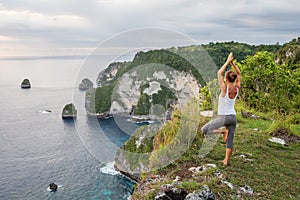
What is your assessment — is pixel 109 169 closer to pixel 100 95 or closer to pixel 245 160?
pixel 100 95

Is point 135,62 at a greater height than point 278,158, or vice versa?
point 135,62

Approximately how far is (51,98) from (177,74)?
247 feet

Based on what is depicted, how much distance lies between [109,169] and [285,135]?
26.8 m

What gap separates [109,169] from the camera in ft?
105

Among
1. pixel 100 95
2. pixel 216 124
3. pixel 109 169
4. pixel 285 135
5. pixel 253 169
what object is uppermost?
pixel 100 95

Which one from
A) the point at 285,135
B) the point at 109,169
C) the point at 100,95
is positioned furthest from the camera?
the point at 109,169

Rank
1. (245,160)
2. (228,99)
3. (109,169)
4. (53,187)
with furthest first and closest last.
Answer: (109,169)
(53,187)
(245,160)
(228,99)

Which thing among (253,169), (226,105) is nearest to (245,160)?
(253,169)

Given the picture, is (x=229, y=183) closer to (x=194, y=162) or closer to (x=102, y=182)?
(x=194, y=162)

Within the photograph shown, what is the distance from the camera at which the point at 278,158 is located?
5672mm

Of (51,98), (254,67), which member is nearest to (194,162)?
(254,67)

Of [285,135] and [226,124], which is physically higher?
[226,124]

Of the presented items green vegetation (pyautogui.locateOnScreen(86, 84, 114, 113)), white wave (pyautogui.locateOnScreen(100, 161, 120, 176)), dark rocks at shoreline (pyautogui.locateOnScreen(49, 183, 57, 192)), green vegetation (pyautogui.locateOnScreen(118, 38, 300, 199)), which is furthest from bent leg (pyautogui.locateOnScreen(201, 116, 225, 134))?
white wave (pyautogui.locateOnScreen(100, 161, 120, 176))

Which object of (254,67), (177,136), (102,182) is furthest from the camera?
(102,182)
